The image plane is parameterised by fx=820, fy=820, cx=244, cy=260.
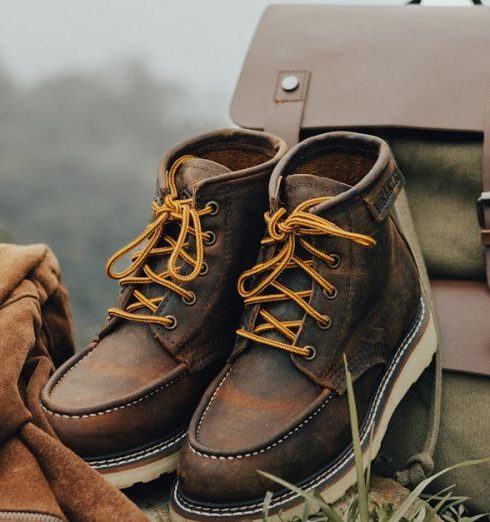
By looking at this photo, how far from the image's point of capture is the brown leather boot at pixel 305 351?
0.98 meters

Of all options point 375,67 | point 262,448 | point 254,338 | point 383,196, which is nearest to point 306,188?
point 383,196

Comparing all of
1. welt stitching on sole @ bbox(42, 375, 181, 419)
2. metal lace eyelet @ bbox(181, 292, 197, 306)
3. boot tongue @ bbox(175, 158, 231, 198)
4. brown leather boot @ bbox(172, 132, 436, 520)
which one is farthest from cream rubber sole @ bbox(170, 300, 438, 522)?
boot tongue @ bbox(175, 158, 231, 198)

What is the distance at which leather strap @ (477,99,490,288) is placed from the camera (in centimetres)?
130

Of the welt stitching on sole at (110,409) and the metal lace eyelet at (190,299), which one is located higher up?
the metal lace eyelet at (190,299)

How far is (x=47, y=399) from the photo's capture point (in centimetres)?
106

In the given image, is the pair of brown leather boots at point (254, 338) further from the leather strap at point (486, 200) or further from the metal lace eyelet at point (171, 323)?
the leather strap at point (486, 200)

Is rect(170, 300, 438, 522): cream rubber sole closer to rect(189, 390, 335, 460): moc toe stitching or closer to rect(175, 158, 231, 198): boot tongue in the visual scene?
rect(189, 390, 335, 460): moc toe stitching

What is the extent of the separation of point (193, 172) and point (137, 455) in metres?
0.40

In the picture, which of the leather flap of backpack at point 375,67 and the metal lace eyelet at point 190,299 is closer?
the metal lace eyelet at point 190,299

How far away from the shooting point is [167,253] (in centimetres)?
116

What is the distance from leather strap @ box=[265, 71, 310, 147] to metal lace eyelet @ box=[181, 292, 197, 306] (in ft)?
1.46

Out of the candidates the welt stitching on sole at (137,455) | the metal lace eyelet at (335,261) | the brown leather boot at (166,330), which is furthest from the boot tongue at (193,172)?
the welt stitching on sole at (137,455)

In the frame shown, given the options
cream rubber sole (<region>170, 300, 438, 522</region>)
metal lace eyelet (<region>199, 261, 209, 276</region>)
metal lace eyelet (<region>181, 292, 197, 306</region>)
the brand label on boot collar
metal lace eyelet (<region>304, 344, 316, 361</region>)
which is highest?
the brand label on boot collar

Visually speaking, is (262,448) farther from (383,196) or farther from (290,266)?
(383,196)
